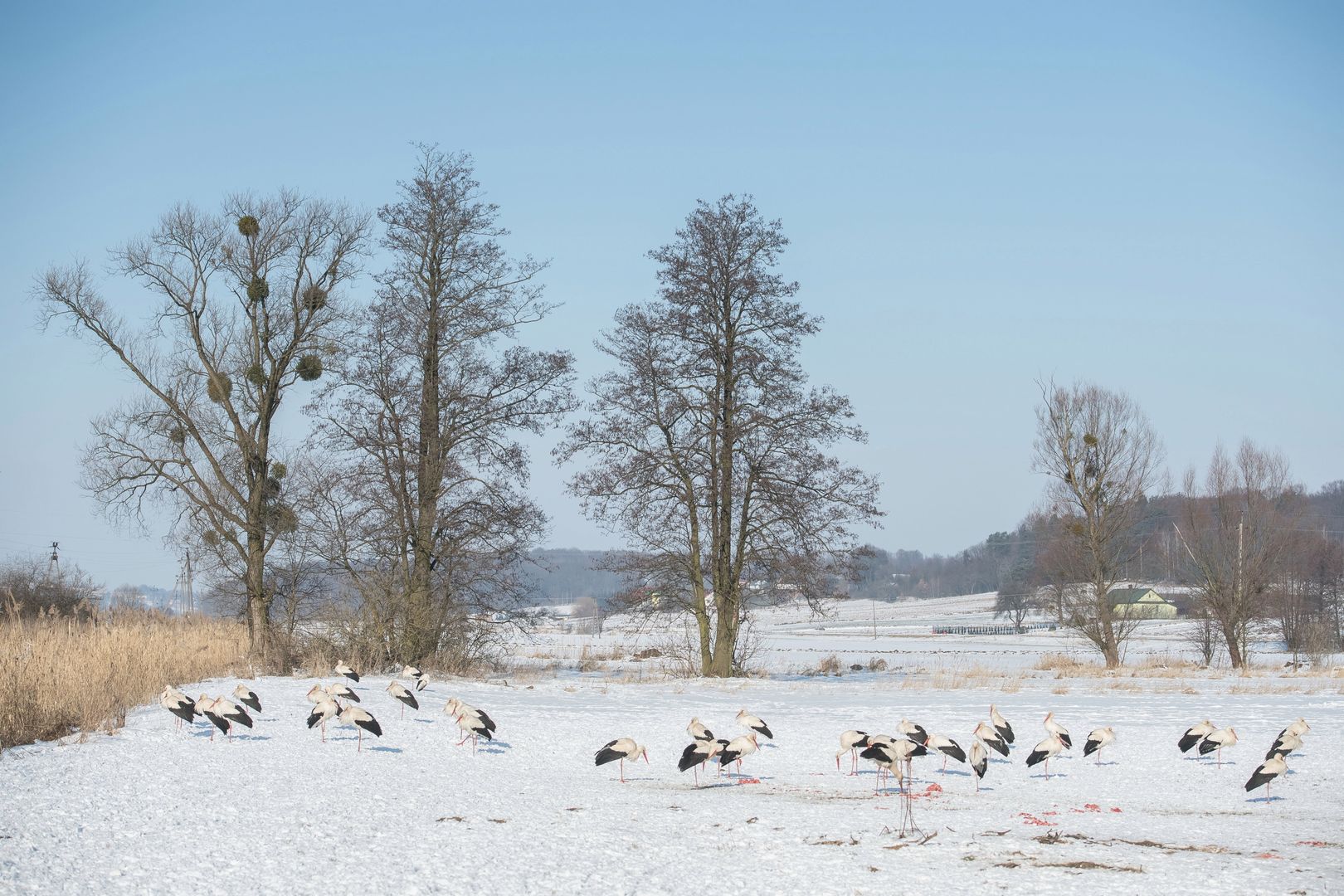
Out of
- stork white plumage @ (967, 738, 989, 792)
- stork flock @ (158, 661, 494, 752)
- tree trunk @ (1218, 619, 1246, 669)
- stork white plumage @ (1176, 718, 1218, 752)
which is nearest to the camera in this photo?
stork white plumage @ (967, 738, 989, 792)

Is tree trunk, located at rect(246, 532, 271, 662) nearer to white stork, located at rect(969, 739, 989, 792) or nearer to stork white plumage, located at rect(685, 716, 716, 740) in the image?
stork white plumage, located at rect(685, 716, 716, 740)

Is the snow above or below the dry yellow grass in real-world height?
below

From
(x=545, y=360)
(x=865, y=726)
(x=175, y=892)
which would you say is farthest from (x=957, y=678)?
(x=175, y=892)

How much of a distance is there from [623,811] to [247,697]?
A: 574 cm

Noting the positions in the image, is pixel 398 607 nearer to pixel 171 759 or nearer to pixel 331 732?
pixel 331 732

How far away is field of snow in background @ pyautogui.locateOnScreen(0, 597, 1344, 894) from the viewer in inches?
255

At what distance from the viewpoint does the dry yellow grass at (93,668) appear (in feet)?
34.7

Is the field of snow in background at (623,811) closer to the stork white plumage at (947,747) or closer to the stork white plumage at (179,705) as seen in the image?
the stork white plumage at (179,705)

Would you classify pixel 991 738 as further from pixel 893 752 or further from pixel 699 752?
pixel 699 752

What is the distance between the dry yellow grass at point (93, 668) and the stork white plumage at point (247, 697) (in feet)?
3.96

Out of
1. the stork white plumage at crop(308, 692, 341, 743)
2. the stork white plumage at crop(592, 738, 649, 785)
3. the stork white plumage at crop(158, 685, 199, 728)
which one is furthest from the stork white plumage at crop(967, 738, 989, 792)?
the stork white plumage at crop(158, 685, 199, 728)

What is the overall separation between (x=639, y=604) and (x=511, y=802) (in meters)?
16.7

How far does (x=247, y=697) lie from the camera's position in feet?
40.2

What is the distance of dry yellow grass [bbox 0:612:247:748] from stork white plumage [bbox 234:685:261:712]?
1206 mm
